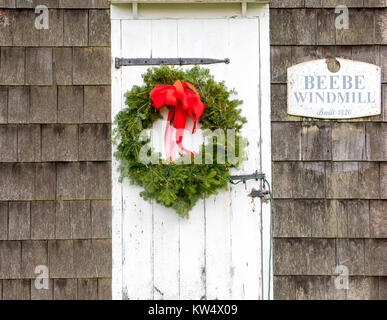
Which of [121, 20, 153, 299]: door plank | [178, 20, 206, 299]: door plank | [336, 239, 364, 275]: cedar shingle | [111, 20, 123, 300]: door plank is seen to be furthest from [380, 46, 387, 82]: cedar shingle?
[111, 20, 123, 300]: door plank

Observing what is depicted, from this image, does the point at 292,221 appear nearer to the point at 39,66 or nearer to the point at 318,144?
the point at 318,144

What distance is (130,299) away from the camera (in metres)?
2.19

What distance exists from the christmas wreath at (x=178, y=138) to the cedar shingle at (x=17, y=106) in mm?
554

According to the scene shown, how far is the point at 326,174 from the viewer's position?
2.19 meters

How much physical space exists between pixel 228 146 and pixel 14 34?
1.41 metres

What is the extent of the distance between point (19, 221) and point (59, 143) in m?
0.51

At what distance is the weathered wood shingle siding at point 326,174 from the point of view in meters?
2.18

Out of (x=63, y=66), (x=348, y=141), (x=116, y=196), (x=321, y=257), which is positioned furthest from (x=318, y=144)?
(x=63, y=66)

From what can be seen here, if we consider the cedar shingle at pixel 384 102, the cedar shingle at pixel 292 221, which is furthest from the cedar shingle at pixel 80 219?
the cedar shingle at pixel 384 102

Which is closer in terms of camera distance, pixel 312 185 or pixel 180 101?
pixel 180 101

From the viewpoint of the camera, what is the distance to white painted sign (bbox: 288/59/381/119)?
7.18 ft

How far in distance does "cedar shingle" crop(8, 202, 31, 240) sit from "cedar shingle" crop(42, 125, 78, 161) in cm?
31

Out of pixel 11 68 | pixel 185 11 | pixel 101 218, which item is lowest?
pixel 101 218

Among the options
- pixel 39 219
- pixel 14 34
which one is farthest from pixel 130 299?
pixel 14 34
